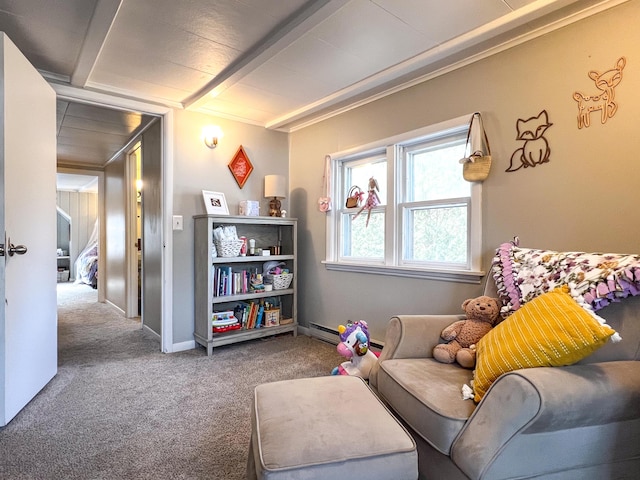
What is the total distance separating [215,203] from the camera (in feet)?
10.8

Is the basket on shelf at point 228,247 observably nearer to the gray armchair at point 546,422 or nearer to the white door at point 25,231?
the white door at point 25,231

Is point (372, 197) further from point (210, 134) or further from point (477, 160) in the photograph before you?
point (210, 134)

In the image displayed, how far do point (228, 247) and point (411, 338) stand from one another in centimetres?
195

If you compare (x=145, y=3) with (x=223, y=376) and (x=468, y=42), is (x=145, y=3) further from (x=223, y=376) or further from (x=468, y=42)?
(x=223, y=376)

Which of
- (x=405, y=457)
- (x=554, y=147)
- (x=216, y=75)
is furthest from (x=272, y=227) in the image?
(x=405, y=457)

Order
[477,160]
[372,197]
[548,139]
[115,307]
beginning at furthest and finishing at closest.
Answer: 1. [115,307]
2. [372,197]
3. [477,160]
4. [548,139]

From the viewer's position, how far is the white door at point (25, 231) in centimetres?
186

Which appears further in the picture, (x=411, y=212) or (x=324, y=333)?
(x=324, y=333)

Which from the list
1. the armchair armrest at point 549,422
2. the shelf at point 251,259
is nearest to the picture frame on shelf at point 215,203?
the shelf at point 251,259

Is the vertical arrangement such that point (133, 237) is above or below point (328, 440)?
above

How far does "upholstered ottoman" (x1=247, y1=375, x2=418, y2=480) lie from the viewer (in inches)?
38.6

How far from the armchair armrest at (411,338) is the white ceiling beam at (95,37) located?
6.83 feet

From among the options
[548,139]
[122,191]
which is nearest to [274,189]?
[548,139]

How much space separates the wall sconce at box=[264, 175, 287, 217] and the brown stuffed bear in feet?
7.30
